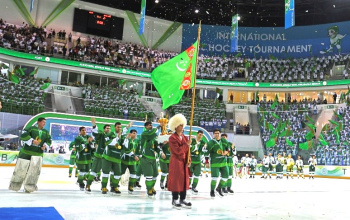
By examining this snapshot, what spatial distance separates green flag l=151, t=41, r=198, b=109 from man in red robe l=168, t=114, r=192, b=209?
236cm

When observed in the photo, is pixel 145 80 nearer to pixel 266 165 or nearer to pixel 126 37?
pixel 126 37

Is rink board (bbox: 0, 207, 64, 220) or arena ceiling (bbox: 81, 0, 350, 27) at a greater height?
arena ceiling (bbox: 81, 0, 350, 27)

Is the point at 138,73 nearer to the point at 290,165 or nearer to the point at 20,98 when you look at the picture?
the point at 20,98

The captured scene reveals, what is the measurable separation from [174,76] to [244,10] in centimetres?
3848

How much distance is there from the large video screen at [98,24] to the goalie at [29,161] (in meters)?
33.5

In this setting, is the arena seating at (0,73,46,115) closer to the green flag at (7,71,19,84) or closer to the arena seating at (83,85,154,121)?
the green flag at (7,71,19,84)

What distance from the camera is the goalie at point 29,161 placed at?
8977 mm

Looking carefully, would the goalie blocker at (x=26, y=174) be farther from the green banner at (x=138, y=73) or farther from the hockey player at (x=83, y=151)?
the green banner at (x=138, y=73)

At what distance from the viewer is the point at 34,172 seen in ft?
29.8

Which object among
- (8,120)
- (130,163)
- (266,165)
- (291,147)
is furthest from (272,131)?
(130,163)

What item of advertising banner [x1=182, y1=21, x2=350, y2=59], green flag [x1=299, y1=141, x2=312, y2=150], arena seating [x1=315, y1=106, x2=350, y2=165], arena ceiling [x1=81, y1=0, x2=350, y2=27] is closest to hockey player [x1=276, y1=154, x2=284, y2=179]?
arena seating [x1=315, y1=106, x2=350, y2=165]

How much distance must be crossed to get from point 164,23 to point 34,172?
1574 inches

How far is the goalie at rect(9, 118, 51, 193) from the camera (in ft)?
29.5

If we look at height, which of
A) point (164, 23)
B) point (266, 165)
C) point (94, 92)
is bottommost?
point (266, 165)
